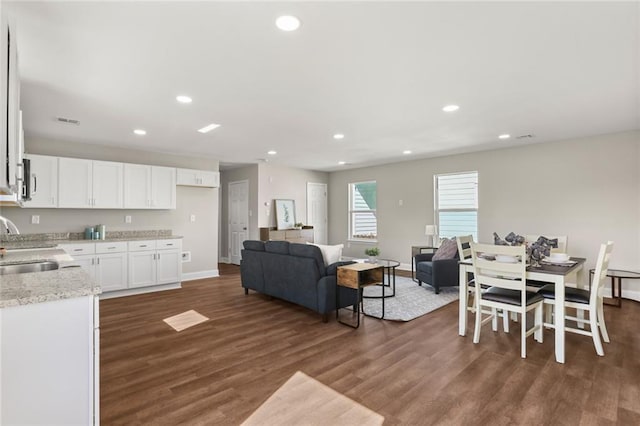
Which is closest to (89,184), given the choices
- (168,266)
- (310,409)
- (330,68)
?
(168,266)

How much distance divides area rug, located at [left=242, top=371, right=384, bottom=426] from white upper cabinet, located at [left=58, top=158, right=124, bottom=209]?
14.7 feet

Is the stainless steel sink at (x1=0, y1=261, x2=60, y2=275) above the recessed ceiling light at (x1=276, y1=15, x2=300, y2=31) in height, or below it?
below

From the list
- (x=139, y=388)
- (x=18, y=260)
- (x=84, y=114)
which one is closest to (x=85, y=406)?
(x=139, y=388)

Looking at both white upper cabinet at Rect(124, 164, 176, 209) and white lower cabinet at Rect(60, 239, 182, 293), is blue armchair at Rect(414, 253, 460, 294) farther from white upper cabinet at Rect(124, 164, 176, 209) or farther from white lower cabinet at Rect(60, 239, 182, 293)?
white upper cabinet at Rect(124, 164, 176, 209)

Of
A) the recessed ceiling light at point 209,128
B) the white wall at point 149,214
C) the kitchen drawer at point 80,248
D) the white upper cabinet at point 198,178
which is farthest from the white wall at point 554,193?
the kitchen drawer at point 80,248

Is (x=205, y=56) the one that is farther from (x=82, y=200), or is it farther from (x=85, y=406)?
(x=82, y=200)

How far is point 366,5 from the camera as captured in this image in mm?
1896

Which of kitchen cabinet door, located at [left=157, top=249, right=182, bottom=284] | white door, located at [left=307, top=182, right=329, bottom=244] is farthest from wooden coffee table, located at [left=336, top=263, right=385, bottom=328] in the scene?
white door, located at [left=307, top=182, right=329, bottom=244]

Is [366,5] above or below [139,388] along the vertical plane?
above

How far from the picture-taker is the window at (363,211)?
27.0 feet

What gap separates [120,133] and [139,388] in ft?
12.1

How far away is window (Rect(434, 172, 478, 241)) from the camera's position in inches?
256

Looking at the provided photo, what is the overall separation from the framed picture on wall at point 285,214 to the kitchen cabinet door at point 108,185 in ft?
11.0

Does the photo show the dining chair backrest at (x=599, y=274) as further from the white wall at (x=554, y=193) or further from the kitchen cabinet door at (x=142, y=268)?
the kitchen cabinet door at (x=142, y=268)
